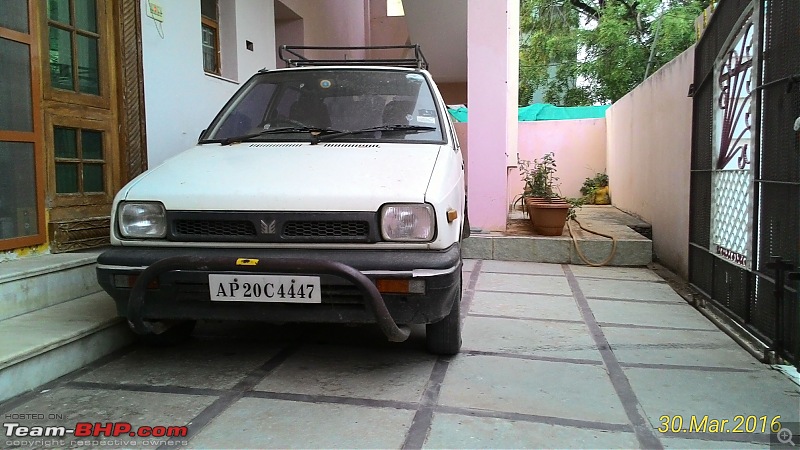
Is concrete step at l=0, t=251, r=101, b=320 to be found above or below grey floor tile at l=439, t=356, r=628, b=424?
above

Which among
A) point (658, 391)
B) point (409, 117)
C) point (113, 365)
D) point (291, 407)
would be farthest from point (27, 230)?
point (658, 391)

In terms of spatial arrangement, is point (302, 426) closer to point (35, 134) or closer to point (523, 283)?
point (35, 134)

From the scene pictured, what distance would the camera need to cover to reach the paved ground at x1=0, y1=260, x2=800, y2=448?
234cm

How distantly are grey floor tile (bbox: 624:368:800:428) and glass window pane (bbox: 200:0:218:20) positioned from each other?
5.31 metres

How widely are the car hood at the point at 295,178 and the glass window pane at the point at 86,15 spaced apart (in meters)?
1.83

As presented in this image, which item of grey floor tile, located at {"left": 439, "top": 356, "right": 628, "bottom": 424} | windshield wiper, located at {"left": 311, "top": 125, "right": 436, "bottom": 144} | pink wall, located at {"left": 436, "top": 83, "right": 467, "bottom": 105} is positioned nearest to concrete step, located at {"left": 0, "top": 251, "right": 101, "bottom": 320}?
windshield wiper, located at {"left": 311, "top": 125, "right": 436, "bottom": 144}

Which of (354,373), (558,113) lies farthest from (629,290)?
(558,113)

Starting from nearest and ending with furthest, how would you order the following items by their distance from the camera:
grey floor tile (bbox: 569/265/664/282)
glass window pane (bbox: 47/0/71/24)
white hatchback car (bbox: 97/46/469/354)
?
white hatchback car (bbox: 97/46/469/354) → glass window pane (bbox: 47/0/71/24) → grey floor tile (bbox: 569/265/664/282)

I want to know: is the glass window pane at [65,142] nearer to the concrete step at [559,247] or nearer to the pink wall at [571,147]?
the concrete step at [559,247]

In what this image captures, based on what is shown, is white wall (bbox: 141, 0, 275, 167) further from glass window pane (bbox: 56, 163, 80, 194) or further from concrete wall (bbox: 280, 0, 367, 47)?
concrete wall (bbox: 280, 0, 367, 47)

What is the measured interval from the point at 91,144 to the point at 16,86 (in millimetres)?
761

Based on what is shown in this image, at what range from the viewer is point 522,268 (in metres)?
6.09

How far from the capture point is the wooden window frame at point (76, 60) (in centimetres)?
384

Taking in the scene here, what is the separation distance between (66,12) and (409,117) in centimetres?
269
